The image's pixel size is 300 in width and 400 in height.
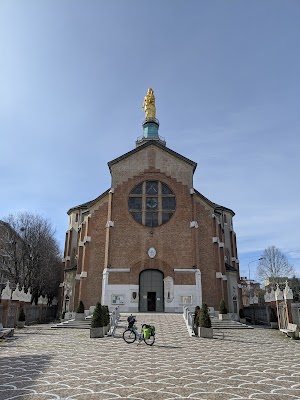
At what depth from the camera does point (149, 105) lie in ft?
168

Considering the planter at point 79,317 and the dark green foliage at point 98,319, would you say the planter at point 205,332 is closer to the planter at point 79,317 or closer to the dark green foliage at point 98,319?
the dark green foliage at point 98,319

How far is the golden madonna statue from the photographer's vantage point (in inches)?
1996

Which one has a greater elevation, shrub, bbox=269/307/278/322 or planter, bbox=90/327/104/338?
shrub, bbox=269/307/278/322

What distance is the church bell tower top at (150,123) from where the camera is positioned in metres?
49.2

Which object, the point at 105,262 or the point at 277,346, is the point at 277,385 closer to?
the point at 277,346

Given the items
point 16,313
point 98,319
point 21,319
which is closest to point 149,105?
point 21,319

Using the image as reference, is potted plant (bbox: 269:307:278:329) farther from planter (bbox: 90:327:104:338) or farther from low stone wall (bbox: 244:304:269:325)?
planter (bbox: 90:327:104:338)

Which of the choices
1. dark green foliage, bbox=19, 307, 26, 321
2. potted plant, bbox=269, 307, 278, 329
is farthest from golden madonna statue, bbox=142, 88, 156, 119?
potted plant, bbox=269, 307, 278, 329

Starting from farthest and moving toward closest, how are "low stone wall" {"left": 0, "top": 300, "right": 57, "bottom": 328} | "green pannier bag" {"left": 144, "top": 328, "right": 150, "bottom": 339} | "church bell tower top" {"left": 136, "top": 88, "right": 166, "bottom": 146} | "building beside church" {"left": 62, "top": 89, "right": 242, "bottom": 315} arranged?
1. "church bell tower top" {"left": 136, "top": 88, "right": 166, "bottom": 146}
2. "building beside church" {"left": 62, "top": 89, "right": 242, "bottom": 315}
3. "low stone wall" {"left": 0, "top": 300, "right": 57, "bottom": 328}
4. "green pannier bag" {"left": 144, "top": 328, "right": 150, "bottom": 339}

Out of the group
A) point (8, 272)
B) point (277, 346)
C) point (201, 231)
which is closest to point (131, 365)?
point (277, 346)

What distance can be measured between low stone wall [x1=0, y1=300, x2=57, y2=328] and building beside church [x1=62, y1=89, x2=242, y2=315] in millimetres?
3807

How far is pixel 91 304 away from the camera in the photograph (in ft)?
100

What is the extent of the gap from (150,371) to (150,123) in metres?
44.2

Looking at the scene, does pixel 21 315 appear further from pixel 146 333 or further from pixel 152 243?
pixel 146 333
